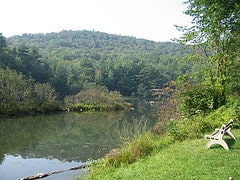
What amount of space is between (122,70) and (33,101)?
41912 millimetres

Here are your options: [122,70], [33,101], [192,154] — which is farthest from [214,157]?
[122,70]

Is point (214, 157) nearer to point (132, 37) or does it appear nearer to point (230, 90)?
point (230, 90)

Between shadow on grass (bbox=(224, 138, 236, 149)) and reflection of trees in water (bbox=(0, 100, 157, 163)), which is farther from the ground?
shadow on grass (bbox=(224, 138, 236, 149))

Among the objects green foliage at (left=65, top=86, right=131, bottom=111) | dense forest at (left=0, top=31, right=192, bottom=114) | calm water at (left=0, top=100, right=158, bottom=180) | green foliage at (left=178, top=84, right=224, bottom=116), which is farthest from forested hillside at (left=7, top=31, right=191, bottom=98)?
green foliage at (left=65, top=86, right=131, bottom=111)

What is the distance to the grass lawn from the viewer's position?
5.01 meters

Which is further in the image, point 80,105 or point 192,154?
point 80,105

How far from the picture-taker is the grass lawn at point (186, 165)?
5.01 m

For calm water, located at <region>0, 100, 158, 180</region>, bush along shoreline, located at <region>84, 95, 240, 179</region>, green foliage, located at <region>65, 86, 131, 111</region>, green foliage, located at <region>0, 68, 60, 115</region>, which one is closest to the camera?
bush along shoreline, located at <region>84, 95, 240, 179</region>

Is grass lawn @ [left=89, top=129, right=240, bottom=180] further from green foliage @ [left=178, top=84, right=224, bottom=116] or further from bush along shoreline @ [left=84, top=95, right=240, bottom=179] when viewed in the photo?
green foliage @ [left=178, top=84, right=224, bottom=116]

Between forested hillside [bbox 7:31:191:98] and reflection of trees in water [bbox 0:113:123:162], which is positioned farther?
forested hillside [bbox 7:31:191:98]

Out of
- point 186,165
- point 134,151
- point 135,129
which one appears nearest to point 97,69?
point 135,129

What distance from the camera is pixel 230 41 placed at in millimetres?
11023

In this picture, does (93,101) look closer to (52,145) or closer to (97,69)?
(52,145)

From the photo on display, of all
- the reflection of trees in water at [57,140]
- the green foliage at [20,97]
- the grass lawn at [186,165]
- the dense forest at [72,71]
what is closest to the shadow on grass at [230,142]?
the grass lawn at [186,165]
